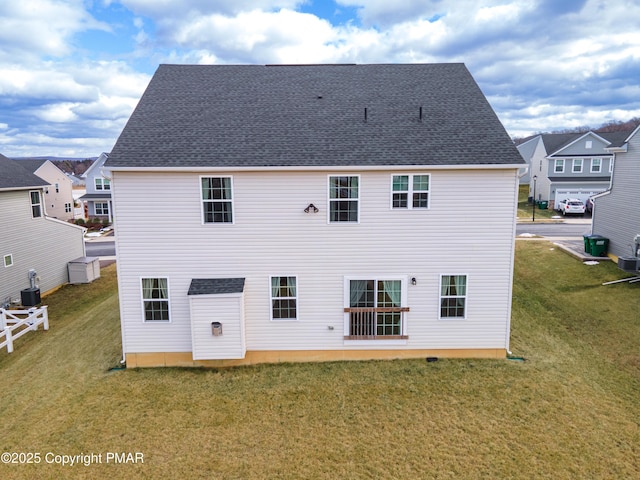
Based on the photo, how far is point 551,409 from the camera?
30.8ft

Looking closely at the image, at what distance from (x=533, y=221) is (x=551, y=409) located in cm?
2944

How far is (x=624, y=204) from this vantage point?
19.8 metres

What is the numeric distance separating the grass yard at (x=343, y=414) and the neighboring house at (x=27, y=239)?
634cm

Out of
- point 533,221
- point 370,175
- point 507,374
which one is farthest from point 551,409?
point 533,221

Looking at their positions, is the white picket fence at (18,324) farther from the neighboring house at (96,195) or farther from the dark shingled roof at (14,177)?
the neighboring house at (96,195)

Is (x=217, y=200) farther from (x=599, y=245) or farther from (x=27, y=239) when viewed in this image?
(x=599, y=245)

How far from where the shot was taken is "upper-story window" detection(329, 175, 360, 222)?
11.3m

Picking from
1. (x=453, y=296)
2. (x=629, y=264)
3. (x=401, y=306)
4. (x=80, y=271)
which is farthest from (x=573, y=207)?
(x=80, y=271)

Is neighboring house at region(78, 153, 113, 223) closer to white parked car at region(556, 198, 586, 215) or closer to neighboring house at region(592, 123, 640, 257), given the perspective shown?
neighboring house at region(592, 123, 640, 257)

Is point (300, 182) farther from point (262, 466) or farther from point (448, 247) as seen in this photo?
point (262, 466)

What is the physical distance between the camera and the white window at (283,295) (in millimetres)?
11570

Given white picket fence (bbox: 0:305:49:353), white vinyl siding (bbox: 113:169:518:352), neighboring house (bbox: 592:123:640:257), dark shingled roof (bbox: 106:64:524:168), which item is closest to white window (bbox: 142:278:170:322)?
white vinyl siding (bbox: 113:169:518:352)

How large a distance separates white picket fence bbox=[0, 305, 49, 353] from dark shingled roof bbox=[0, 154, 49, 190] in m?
6.23

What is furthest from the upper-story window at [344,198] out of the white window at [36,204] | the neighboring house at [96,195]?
the neighboring house at [96,195]
